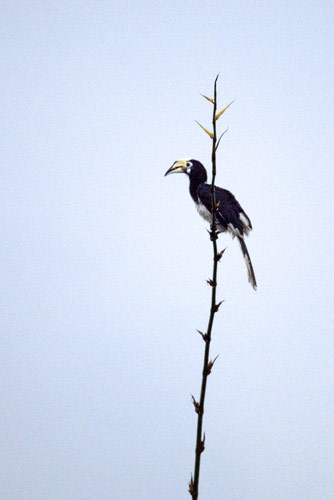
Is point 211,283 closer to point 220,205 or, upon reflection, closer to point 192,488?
point 192,488

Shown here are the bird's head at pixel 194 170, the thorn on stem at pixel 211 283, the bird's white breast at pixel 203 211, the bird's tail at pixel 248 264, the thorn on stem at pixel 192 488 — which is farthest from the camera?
the bird's white breast at pixel 203 211

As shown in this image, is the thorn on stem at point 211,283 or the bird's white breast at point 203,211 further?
the bird's white breast at point 203,211

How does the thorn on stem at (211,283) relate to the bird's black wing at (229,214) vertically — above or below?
below

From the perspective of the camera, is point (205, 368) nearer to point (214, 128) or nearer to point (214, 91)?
point (214, 128)

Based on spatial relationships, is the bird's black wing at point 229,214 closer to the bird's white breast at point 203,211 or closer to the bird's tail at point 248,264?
the bird's white breast at point 203,211

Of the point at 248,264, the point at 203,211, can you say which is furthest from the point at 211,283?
the point at 203,211

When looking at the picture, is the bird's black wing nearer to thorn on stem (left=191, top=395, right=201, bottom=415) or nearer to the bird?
the bird

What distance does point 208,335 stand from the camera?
2656 mm

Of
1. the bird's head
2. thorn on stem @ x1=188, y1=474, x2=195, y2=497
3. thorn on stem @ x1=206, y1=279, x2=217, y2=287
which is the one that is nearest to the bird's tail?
the bird's head

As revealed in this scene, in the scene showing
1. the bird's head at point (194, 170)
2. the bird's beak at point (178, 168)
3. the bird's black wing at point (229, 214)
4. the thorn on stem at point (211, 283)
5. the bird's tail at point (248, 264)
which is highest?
the bird's head at point (194, 170)

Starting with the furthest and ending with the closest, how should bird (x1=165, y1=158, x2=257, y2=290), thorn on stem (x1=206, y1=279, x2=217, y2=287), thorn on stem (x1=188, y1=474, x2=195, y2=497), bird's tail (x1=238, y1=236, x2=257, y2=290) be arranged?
bird (x1=165, y1=158, x2=257, y2=290) → bird's tail (x1=238, y1=236, x2=257, y2=290) → thorn on stem (x1=206, y1=279, x2=217, y2=287) → thorn on stem (x1=188, y1=474, x2=195, y2=497)

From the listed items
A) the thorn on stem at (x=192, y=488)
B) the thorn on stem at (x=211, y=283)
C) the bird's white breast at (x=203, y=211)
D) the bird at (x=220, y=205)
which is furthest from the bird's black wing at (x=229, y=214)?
the thorn on stem at (x=192, y=488)

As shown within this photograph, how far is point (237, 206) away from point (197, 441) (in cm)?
863

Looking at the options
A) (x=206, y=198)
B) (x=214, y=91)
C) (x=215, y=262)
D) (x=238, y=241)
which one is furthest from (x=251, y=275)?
(x=214, y=91)
